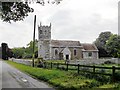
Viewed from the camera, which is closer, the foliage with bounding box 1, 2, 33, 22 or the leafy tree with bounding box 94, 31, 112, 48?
the foliage with bounding box 1, 2, 33, 22

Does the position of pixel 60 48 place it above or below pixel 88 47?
below

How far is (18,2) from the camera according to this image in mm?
21281

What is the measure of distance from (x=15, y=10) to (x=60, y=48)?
71.8 metres

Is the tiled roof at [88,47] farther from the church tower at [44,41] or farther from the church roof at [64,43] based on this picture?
the church tower at [44,41]

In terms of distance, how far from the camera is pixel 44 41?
95750 millimetres

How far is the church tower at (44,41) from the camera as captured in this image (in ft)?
308

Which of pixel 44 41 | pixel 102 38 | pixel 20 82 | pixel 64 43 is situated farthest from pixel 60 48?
pixel 20 82

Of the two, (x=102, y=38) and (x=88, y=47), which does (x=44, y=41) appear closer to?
(x=88, y=47)

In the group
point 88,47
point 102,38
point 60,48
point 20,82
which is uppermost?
point 102,38

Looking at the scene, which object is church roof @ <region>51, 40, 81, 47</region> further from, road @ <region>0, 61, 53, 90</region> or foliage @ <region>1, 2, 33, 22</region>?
foliage @ <region>1, 2, 33, 22</region>

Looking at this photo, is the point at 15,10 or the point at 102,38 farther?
the point at 102,38

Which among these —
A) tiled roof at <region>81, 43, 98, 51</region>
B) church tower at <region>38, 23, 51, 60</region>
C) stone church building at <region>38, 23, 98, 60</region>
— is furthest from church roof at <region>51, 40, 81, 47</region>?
tiled roof at <region>81, 43, 98, 51</region>

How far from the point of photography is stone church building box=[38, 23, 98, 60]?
93.2 meters

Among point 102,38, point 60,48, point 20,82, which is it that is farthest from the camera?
point 102,38
